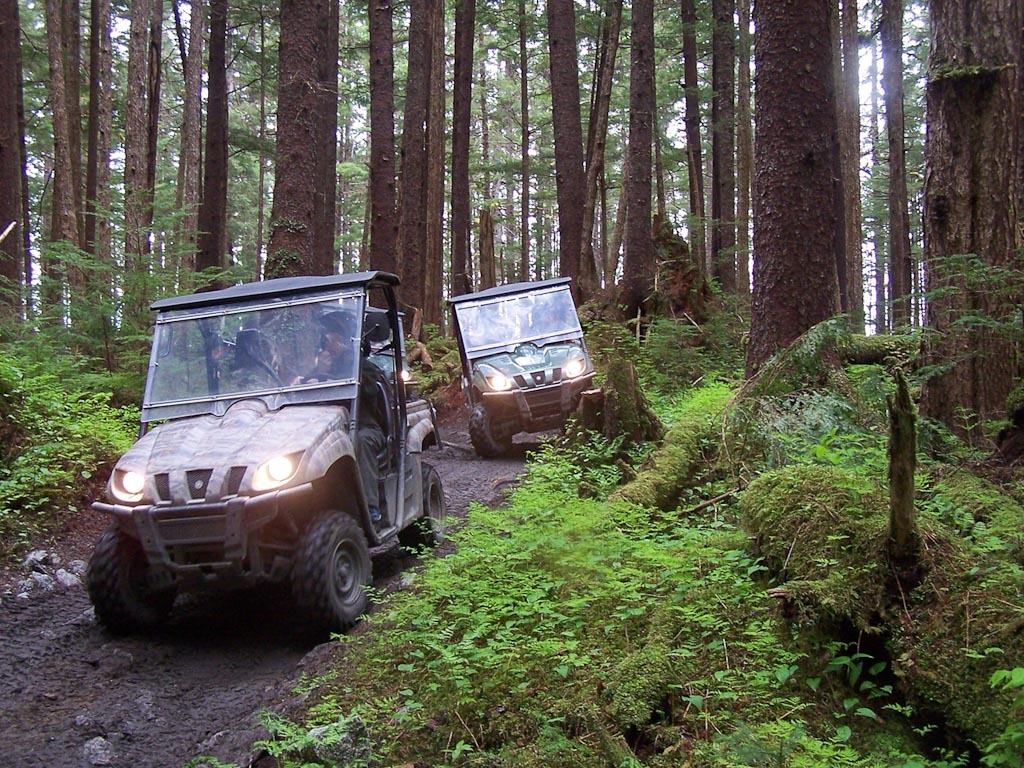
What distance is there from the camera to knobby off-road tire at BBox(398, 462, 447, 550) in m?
6.97

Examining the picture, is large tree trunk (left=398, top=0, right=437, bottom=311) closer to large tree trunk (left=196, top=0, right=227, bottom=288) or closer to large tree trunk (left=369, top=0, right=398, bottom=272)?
large tree trunk (left=369, top=0, right=398, bottom=272)

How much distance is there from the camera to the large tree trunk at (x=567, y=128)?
1833 cm

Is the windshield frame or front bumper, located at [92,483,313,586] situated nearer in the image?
front bumper, located at [92,483,313,586]

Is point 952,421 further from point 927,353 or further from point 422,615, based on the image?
point 422,615

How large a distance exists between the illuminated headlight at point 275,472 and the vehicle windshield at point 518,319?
7.01 m

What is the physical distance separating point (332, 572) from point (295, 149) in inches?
267

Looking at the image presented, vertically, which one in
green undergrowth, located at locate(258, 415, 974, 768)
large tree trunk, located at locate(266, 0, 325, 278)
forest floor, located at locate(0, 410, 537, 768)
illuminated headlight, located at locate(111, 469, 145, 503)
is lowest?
Result: forest floor, located at locate(0, 410, 537, 768)

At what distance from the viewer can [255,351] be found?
6023mm

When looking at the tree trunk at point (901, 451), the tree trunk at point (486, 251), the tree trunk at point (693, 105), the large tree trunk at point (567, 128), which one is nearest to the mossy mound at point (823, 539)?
the tree trunk at point (901, 451)

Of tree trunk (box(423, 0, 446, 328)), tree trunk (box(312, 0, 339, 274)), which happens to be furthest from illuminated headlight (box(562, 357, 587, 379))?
tree trunk (box(312, 0, 339, 274))

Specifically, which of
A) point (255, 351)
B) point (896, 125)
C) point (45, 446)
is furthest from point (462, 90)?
point (255, 351)

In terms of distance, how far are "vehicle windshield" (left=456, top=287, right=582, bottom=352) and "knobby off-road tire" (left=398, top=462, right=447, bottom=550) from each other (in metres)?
4.46

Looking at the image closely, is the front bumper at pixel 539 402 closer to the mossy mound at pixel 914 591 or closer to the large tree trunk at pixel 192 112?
the mossy mound at pixel 914 591

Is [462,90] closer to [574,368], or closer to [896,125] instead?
[896,125]
